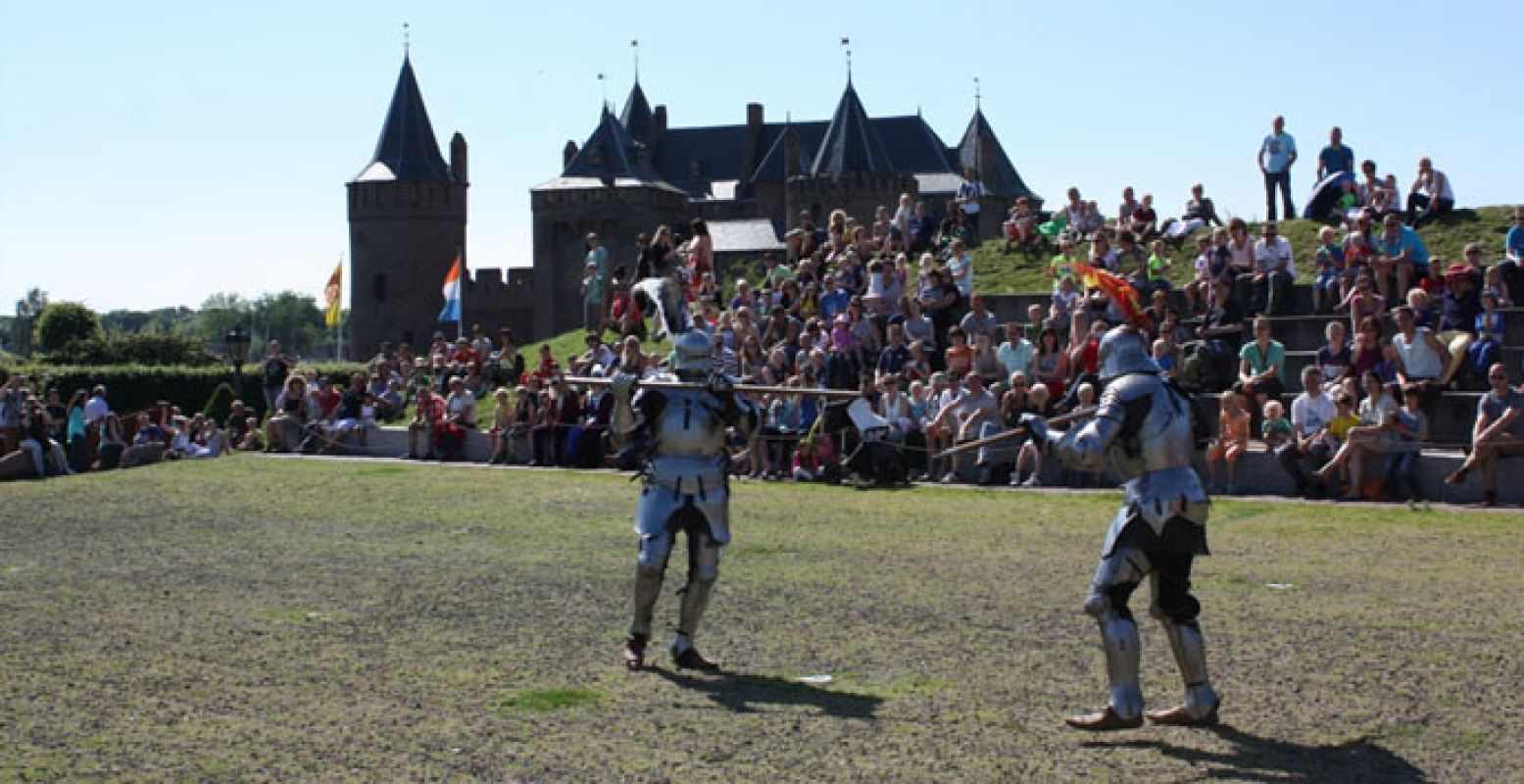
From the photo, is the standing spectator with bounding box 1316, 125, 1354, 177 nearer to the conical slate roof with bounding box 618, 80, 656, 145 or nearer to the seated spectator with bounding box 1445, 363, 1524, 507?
the seated spectator with bounding box 1445, 363, 1524, 507

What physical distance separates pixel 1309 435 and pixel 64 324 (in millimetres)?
87146

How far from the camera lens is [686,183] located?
99250 millimetres

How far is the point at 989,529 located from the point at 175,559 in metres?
7.24

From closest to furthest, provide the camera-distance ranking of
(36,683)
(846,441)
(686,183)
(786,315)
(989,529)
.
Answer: (36,683), (989,529), (846,441), (786,315), (686,183)

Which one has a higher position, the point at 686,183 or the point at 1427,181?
the point at 686,183

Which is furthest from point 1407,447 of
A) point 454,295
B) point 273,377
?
point 454,295

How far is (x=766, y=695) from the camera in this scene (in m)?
8.86

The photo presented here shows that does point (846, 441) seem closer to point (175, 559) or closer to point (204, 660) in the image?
point (175, 559)

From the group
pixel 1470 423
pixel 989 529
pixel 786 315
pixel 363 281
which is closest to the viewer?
pixel 989 529

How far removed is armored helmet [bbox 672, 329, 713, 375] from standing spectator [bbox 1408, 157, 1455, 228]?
1821 centimetres

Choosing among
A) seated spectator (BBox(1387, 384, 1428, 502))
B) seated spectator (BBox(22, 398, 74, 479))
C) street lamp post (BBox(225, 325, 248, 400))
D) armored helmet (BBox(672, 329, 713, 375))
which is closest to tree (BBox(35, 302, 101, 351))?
street lamp post (BBox(225, 325, 248, 400))

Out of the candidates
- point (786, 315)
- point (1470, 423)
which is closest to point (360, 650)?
point (1470, 423)

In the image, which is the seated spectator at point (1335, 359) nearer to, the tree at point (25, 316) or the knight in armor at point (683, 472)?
the knight in armor at point (683, 472)

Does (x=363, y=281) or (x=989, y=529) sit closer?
(x=989, y=529)
